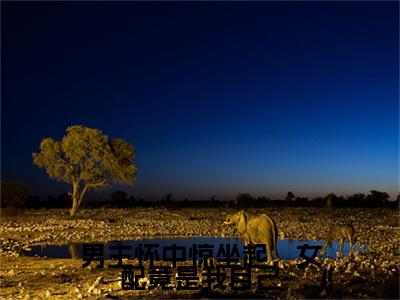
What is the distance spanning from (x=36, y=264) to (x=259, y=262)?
7122 mm

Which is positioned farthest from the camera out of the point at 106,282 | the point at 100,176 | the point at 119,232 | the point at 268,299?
the point at 100,176

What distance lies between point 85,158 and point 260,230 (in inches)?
1224

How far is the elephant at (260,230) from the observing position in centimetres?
1482

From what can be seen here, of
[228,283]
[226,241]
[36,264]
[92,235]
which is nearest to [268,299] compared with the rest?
[228,283]

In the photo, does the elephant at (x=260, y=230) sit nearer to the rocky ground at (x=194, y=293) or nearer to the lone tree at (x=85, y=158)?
the rocky ground at (x=194, y=293)

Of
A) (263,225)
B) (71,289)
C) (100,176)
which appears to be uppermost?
(100,176)

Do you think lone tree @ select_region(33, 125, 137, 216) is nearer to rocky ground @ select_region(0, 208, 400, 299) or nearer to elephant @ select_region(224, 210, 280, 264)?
rocky ground @ select_region(0, 208, 400, 299)

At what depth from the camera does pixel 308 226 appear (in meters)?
30.3

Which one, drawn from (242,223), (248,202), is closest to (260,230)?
(242,223)

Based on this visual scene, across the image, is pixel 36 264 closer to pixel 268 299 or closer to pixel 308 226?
pixel 268 299

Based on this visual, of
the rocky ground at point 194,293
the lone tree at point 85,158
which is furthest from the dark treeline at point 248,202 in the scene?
the rocky ground at point 194,293

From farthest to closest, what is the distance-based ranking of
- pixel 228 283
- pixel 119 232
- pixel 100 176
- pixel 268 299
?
pixel 100 176, pixel 119 232, pixel 228 283, pixel 268 299

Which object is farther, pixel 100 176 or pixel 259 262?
pixel 100 176

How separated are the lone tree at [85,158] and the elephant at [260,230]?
29.2 meters
